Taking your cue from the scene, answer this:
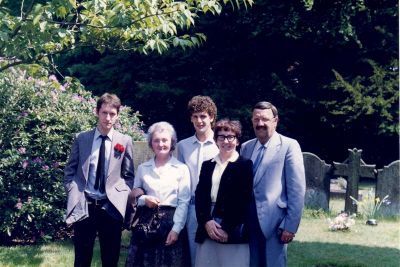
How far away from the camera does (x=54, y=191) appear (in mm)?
8703

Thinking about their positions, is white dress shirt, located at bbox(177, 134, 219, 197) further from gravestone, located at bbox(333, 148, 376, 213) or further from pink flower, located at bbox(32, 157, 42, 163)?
gravestone, located at bbox(333, 148, 376, 213)

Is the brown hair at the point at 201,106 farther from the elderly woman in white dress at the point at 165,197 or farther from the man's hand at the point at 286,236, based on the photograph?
the man's hand at the point at 286,236

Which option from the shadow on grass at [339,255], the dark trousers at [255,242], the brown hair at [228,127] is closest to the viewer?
the brown hair at [228,127]

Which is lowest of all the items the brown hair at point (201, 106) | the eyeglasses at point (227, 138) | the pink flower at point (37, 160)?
the eyeglasses at point (227, 138)

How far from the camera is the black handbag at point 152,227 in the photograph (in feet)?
16.9

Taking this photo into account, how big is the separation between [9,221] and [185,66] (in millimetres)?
11358

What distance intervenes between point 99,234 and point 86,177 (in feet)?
1.82

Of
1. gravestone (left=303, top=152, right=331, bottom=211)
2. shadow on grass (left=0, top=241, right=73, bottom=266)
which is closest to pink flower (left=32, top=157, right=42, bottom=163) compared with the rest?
shadow on grass (left=0, top=241, right=73, bottom=266)

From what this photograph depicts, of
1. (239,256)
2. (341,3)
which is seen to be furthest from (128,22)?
(341,3)

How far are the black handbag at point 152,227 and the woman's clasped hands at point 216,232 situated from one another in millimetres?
430

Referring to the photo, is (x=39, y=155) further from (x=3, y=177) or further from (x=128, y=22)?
(x=128, y=22)

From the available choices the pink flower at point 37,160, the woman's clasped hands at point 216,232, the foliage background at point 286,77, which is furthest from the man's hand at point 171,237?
the foliage background at point 286,77

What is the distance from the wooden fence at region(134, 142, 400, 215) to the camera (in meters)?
12.3

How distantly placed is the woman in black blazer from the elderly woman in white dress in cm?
24
